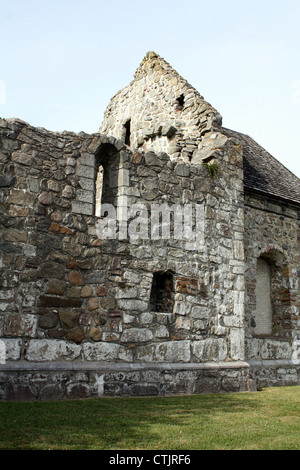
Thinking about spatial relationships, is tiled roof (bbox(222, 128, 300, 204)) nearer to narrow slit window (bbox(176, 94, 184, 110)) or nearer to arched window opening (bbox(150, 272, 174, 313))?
narrow slit window (bbox(176, 94, 184, 110))

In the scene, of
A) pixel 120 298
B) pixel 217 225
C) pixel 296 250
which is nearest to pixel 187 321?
pixel 120 298

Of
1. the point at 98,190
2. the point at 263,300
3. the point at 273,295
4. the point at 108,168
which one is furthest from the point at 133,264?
the point at 273,295

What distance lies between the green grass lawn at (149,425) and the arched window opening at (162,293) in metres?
1.60

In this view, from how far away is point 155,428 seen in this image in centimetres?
491

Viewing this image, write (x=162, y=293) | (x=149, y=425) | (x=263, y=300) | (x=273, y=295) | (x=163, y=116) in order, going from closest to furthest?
(x=149, y=425)
(x=162, y=293)
(x=163, y=116)
(x=263, y=300)
(x=273, y=295)

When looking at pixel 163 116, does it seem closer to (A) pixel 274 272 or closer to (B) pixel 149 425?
(A) pixel 274 272

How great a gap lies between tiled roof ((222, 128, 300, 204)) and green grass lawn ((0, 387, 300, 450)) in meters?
5.35

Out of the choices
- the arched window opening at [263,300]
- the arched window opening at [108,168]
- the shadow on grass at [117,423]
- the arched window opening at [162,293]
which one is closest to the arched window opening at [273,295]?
the arched window opening at [263,300]

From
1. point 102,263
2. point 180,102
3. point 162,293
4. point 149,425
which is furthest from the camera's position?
point 180,102

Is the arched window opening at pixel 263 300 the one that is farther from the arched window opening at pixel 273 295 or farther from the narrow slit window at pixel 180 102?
the narrow slit window at pixel 180 102

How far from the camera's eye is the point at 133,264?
24.6 ft

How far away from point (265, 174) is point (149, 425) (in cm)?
833

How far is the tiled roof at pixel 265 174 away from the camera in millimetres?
11039

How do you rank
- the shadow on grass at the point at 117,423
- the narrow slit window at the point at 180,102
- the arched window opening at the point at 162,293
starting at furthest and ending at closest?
the narrow slit window at the point at 180,102 → the arched window opening at the point at 162,293 → the shadow on grass at the point at 117,423
